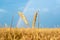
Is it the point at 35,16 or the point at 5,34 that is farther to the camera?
the point at 5,34

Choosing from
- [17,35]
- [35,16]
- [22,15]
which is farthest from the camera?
[17,35]

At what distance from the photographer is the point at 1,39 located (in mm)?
3691

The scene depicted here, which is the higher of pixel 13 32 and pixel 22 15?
pixel 22 15

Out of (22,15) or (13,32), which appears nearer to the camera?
(22,15)

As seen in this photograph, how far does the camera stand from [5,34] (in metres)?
4.11

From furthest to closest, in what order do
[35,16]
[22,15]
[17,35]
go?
[17,35] < [22,15] < [35,16]

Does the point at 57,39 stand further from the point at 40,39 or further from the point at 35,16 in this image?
the point at 35,16

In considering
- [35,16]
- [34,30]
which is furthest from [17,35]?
[35,16]

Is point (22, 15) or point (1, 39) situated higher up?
point (22, 15)

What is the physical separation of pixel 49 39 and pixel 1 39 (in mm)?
1046

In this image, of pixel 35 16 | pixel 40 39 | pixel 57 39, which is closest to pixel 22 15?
pixel 35 16

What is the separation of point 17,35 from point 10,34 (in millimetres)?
179

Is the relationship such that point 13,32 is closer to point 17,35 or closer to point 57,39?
point 17,35

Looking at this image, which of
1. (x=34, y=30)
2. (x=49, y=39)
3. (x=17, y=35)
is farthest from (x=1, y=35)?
(x=49, y=39)
